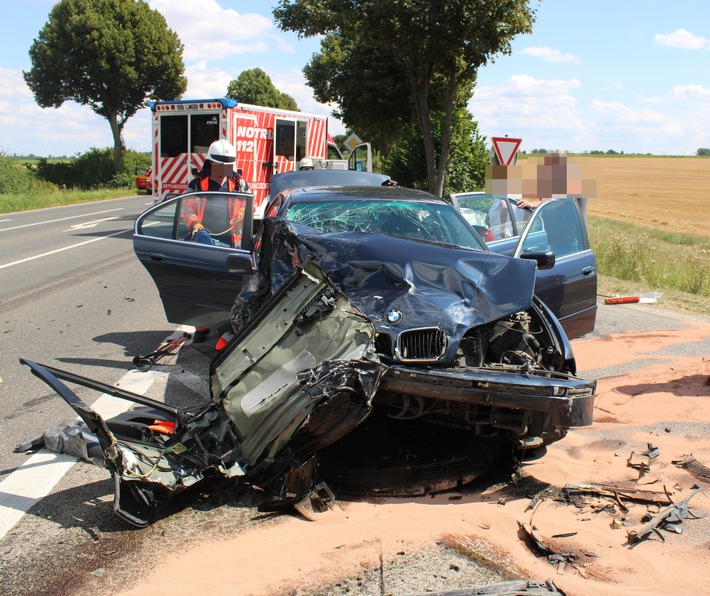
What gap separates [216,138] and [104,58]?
3618 cm

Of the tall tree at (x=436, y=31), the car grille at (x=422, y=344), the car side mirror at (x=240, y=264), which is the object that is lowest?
the car grille at (x=422, y=344)

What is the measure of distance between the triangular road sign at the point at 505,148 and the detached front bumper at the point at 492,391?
9799 mm

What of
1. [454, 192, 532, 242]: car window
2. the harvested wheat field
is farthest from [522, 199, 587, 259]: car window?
the harvested wheat field

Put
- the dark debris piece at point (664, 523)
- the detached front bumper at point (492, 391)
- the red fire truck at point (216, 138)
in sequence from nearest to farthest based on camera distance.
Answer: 1. the dark debris piece at point (664, 523)
2. the detached front bumper at point (492, 391)
3. the red fire truck at point (216, 138)

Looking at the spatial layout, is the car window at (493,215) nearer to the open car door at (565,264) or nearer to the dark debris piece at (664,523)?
the open car door at (565,264)

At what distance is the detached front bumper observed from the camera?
393 centimetres

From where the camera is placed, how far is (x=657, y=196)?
170 feet

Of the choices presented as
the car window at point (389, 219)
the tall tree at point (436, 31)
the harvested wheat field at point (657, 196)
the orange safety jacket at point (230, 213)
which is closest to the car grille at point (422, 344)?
the car window at point (389, 219)

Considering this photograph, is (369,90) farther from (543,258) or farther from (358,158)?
(543,258)

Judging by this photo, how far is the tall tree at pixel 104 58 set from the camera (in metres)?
48.6

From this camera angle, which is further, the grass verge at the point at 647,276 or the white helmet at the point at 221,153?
the grass verge at the point at 647,276

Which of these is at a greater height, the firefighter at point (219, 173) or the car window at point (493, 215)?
the firefighter at point (219, 173)

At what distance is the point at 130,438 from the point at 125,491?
0.49 m

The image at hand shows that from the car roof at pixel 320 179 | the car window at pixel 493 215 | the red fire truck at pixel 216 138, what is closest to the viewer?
the car window at pixel 493 215
